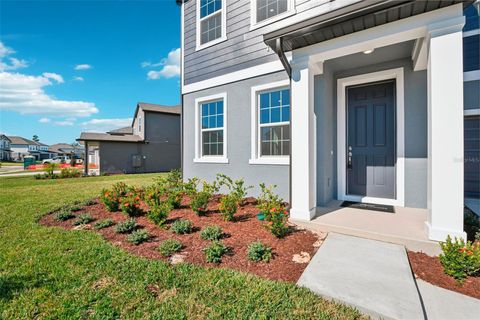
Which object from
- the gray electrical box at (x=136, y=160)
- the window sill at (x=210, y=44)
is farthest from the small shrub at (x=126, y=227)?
the gray electrical box at (x=136, y=160)

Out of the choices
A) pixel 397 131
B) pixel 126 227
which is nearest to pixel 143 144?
pixel 126 227

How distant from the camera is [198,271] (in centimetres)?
241

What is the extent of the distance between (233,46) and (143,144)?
46.6 feet

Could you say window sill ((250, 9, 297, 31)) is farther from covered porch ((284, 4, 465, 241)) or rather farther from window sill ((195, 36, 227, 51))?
covered porch ((284, 4, 465, 241))

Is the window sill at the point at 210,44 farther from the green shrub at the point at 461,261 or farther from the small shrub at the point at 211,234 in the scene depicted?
the green shrub at the point at 461,261

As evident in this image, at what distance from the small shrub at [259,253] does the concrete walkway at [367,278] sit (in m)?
0.49

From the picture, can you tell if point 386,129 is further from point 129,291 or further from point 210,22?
point 210,22

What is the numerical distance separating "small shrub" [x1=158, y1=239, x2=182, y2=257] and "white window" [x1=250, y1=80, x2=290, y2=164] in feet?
9.02

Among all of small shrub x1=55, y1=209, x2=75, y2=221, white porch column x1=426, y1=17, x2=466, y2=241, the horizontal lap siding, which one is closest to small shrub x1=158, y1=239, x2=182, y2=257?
small shrub x1=55, y1=209, x2=75, y2=221

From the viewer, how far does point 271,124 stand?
5.01 m

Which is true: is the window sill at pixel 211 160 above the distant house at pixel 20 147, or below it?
below

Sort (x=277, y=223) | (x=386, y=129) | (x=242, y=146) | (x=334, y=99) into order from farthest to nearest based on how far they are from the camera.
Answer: (x=242, y=146) < (x=334, y=99) < (x=386, y=129) < (x=277, y=223)

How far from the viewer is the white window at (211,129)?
5.82m

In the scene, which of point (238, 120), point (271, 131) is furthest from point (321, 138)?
point (238, 120)
